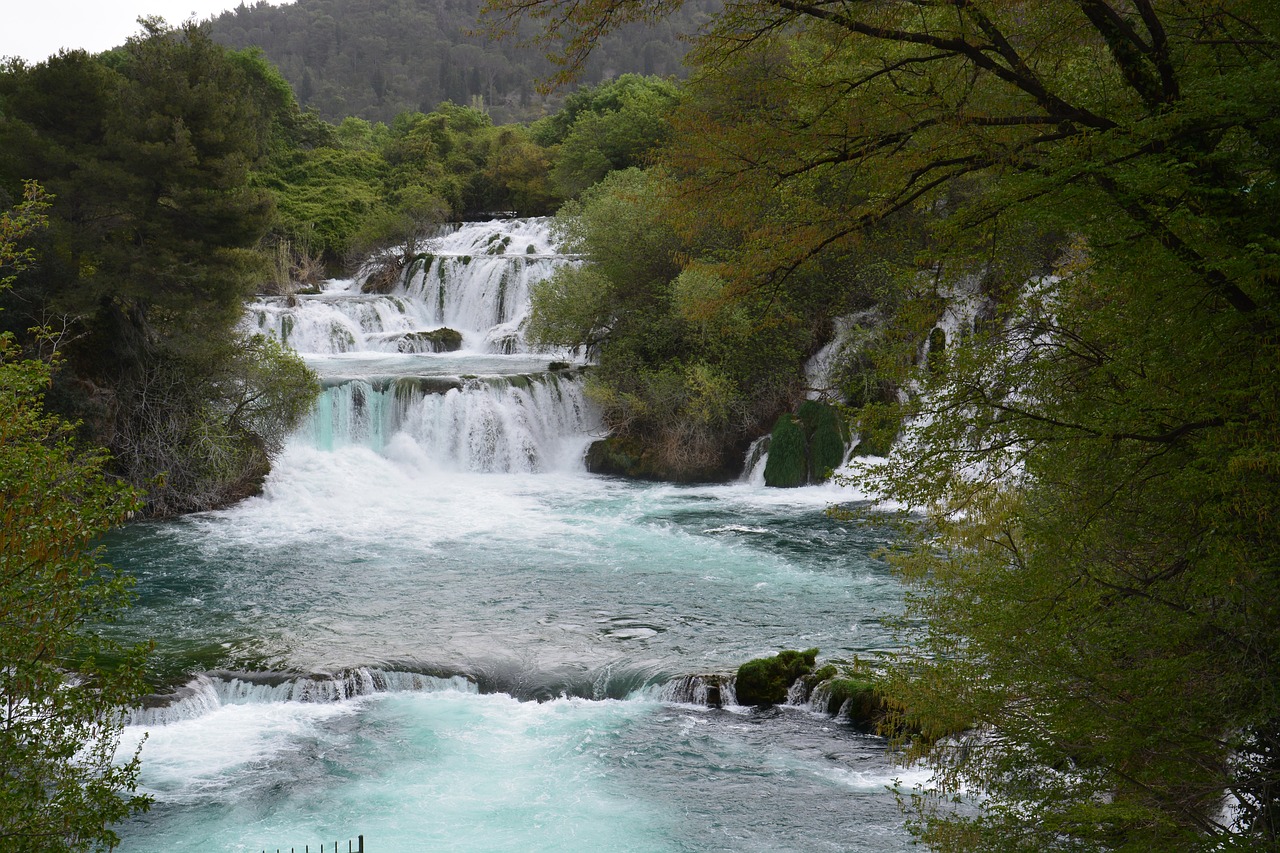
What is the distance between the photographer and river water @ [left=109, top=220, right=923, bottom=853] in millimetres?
8656

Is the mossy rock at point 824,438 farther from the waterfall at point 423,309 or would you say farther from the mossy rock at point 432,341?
the mossy rock at point 432,341

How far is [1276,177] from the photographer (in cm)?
440

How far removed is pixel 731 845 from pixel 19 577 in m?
5.50

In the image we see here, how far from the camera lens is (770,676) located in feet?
35.3

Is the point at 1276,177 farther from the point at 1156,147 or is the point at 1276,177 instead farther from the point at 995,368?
the point at 995,368

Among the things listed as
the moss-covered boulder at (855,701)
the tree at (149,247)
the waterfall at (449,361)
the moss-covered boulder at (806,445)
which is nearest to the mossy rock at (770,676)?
the moss-covered boulder at (855,701)

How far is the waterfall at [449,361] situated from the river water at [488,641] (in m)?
0.08

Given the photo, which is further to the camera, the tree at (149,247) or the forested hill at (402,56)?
the forested hill at (402,56)

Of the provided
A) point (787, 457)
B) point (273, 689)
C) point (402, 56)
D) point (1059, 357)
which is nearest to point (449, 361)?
point (787, 457)

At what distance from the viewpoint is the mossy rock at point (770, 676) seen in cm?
1073

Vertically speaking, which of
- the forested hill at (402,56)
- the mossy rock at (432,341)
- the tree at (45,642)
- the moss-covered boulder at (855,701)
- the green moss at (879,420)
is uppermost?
the forested hill at (402,56)

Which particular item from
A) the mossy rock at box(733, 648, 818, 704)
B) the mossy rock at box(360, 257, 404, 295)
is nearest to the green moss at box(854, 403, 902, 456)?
the mossy rock at box(733, 648, 818, 704)

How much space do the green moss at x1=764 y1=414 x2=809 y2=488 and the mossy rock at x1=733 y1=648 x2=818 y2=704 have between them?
10235 millimetres

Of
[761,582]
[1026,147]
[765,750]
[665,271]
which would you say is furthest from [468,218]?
[1026,147]
